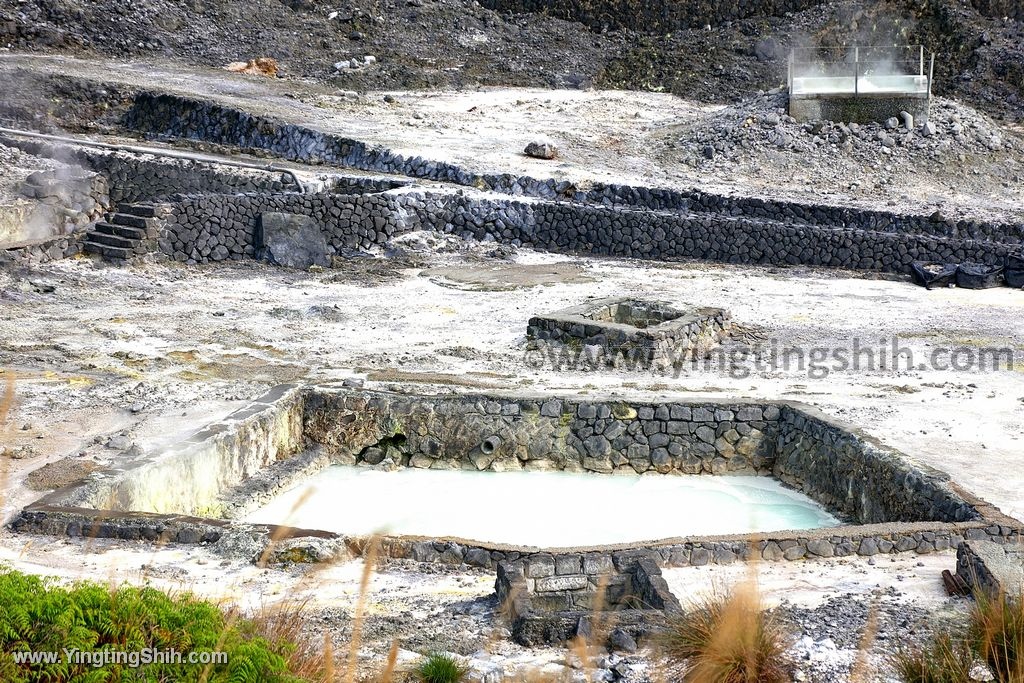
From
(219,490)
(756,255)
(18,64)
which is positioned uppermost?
(18,64)

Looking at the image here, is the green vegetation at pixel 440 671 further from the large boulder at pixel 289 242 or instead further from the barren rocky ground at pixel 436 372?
the large boulder at pixel 289 242

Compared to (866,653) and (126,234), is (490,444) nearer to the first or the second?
(866,653)

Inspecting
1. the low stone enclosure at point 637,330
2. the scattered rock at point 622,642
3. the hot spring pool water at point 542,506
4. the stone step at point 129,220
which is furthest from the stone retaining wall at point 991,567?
the stone step at point 129,220

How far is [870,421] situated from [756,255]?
29.1ft

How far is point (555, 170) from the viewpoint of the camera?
80.0ft

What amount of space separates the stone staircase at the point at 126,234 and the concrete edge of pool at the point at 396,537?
24.5ft

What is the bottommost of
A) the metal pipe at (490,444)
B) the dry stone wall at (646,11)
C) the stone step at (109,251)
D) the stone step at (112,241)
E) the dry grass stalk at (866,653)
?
the metal pipe at (490,444)

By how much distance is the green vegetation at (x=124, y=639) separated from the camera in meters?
4.95

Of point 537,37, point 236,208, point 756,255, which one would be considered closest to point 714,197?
point 756,255

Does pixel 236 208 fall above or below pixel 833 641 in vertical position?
above

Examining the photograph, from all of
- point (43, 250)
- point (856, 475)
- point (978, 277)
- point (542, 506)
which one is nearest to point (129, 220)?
point (43, 250)

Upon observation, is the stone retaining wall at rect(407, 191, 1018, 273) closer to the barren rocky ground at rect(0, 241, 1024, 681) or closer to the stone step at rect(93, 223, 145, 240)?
the barren rocky ground at rect(0, 241, 1024, 681)

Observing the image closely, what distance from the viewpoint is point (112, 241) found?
1952cm

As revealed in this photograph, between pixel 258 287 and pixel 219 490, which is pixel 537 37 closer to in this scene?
pixel 258 287
